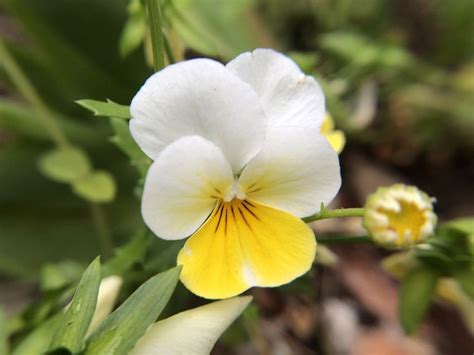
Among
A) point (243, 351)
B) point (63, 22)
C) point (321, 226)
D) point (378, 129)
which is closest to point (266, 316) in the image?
point (243, 351)

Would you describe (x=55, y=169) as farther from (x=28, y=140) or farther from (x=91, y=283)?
(x=91, y=283)

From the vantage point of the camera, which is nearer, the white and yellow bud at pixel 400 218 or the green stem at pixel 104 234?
the white and yellow bud at pixel 400 218

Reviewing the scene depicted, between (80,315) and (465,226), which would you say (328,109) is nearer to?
(465,226)

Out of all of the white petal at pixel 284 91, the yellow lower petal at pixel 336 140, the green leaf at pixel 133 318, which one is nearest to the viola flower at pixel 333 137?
the yellow lower petal at pixel 336 140

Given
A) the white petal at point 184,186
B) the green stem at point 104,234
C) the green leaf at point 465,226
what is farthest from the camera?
the green stem at point 104,234

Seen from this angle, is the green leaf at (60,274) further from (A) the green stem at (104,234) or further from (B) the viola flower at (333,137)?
(B) the viola flower at (333,137)

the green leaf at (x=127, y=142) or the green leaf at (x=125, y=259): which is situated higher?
the green leaf at (x=127, y=142)

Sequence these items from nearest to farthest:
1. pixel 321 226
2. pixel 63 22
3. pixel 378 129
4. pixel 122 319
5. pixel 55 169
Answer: pixel 122 319 < pixel 55 169 < pixel 63 22 < pixel 321 226 < pixel 378 129

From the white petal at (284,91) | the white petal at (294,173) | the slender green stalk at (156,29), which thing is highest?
the slender green stalk at (156,29)
